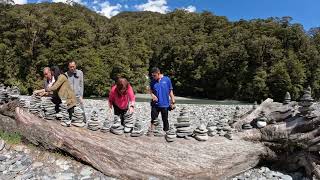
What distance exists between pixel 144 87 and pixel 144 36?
2322 cm

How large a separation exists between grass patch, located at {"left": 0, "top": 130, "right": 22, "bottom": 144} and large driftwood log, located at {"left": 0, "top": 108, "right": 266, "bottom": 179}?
66cm

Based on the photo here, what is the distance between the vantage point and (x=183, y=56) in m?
72.2

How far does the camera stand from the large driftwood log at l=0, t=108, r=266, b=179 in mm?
8398

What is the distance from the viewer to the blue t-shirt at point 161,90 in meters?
9.78

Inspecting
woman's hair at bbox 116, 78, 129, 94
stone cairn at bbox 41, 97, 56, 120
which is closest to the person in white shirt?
stone cairn at bbox 41, 97, 56, 120

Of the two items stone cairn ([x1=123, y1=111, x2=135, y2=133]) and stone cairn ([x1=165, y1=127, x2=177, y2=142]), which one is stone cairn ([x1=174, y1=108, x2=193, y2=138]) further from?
stone cairn ([x1=123, y1=111, x2=135, y2=133])

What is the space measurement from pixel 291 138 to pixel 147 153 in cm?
318

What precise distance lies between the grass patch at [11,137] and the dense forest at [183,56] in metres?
41.7

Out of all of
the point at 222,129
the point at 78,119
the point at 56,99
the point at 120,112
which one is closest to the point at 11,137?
the point at 56,99

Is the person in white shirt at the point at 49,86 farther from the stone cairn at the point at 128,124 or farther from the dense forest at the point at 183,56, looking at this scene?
the dense forest at the point at 183,56

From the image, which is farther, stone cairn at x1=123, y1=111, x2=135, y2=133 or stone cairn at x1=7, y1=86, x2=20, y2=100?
stone cairn at x1=7, y1=86, x2=20, y2=100

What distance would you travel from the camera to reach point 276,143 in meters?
8.95

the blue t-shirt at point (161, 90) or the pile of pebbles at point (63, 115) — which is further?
the blue t-shirt at point (161, 90)

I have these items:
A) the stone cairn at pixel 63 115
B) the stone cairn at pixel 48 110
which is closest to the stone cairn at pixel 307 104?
the stone cairn at pixel 63 115
